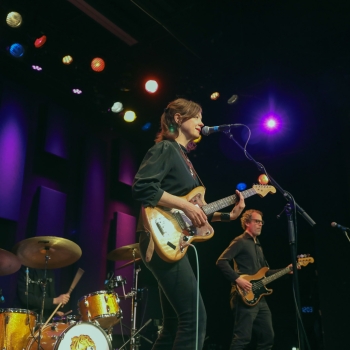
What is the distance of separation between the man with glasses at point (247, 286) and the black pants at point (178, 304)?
312 cm

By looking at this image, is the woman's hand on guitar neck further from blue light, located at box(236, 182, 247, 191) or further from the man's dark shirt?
blue light, located at box(236, 182, 247, 191)

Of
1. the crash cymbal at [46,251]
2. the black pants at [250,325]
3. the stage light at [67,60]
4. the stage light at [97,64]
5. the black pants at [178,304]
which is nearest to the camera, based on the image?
the black pants at [178,304]

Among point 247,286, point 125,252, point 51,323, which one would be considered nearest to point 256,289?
point 247,286

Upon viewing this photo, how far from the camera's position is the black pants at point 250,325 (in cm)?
541

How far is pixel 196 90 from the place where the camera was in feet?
25.0

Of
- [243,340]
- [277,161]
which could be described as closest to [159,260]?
[243,340]

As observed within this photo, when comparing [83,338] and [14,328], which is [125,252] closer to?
[83,338]

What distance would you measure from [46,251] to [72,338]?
1.07 m

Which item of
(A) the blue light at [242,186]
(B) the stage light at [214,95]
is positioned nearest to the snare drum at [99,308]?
(B) the stage light at [214,95]

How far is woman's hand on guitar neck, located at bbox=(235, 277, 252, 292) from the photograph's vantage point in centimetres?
576

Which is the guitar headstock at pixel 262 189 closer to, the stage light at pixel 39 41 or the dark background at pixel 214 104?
the dark background at pixel 214 104

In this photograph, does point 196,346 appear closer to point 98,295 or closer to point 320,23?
point 98,295

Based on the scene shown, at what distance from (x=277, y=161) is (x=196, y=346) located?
6.60 meters

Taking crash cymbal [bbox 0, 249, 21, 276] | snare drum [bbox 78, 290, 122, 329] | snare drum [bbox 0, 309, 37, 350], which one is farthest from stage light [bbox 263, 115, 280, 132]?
snare drum [bbox 0, 309, 37, 350]
